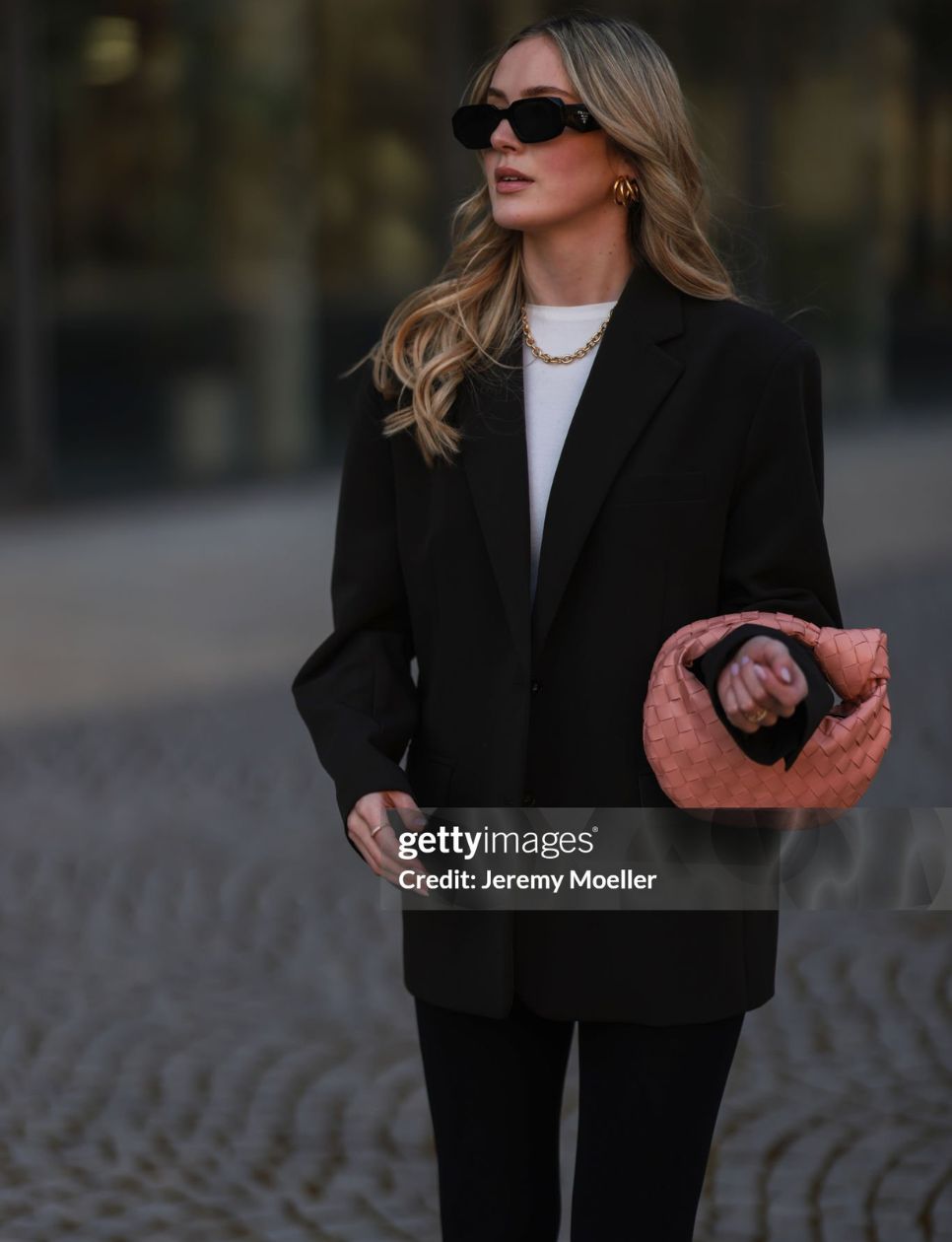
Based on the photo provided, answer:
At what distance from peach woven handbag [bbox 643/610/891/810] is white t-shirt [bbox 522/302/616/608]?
15.1 inches

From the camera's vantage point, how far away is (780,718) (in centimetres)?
233

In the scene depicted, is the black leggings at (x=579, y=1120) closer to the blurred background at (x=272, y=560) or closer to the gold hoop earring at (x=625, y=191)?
the gold hoop earring at (x=625, y=191)

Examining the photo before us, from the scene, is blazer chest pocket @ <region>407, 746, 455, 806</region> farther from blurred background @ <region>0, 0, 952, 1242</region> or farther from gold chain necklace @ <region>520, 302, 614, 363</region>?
blurred background @ <region>0, 0, 952, 1242</region>

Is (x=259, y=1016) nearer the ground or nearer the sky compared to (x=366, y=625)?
nearer the ground

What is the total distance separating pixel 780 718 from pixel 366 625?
0.68 metres

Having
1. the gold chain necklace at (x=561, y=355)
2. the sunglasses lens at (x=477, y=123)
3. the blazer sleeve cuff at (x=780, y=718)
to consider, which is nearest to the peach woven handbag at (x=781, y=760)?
the blazer sleeve cuff at (x=780, y=718)

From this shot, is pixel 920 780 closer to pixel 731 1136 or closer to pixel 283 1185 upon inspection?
pixel 731 1136

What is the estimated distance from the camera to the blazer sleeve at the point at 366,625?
8.94ft

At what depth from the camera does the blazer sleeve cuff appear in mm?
2303

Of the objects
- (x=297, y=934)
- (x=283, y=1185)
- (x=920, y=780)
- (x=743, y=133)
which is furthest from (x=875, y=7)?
(x=283, y=1185)

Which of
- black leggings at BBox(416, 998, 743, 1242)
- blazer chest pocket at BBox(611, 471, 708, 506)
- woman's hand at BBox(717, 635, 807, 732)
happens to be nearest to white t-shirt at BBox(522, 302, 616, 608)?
blazer chest pocket at BBox(611, 471, 708, 506)

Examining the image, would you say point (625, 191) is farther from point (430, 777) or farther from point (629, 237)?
point (430, 777)

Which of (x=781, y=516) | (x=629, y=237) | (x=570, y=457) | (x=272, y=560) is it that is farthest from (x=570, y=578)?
(x=272, y=560)

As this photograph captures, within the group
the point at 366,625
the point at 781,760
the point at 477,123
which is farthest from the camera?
the point at 366,625
